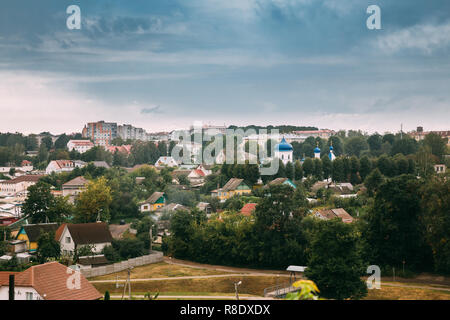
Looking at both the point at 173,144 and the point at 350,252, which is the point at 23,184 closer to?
the point at 173,144

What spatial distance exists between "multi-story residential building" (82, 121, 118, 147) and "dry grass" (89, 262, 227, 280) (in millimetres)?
63382

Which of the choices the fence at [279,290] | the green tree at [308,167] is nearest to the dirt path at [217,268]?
the fence at [279,290]

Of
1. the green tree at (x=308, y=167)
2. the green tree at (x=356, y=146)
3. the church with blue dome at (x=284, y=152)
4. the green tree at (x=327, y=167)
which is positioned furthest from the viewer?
the green tree at (x=356, y=146)

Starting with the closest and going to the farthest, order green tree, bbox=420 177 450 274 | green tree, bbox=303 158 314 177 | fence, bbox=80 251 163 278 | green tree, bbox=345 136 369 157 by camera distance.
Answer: green tree, bbox=420 177 450 274 < fence, bbox=80 251 163 278 < green tree, bbox=303 158 314 177 < green tree, bbox=345 136 369 157

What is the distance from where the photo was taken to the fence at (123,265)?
18.0 meters

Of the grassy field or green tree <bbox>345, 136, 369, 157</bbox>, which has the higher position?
green tree <bbox>345, 136, 369, 157</bbox>

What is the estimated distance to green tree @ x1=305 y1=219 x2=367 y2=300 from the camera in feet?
45.2

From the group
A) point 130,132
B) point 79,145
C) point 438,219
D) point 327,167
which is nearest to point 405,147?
point 327,167

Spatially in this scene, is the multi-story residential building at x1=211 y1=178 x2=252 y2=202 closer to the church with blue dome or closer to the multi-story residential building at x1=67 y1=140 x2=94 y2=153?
the church with blue dome

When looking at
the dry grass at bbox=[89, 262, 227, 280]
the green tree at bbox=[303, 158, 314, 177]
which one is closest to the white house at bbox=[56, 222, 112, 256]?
the dry grass at bbox=[89, 262, 227, 280]

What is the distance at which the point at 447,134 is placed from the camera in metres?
64.1

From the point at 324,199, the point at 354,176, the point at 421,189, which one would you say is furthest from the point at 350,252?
the point at 354,176

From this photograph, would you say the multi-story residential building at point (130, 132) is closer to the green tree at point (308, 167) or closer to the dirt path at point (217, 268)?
the green tree at point (308, 167)

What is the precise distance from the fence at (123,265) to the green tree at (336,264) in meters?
7.92
